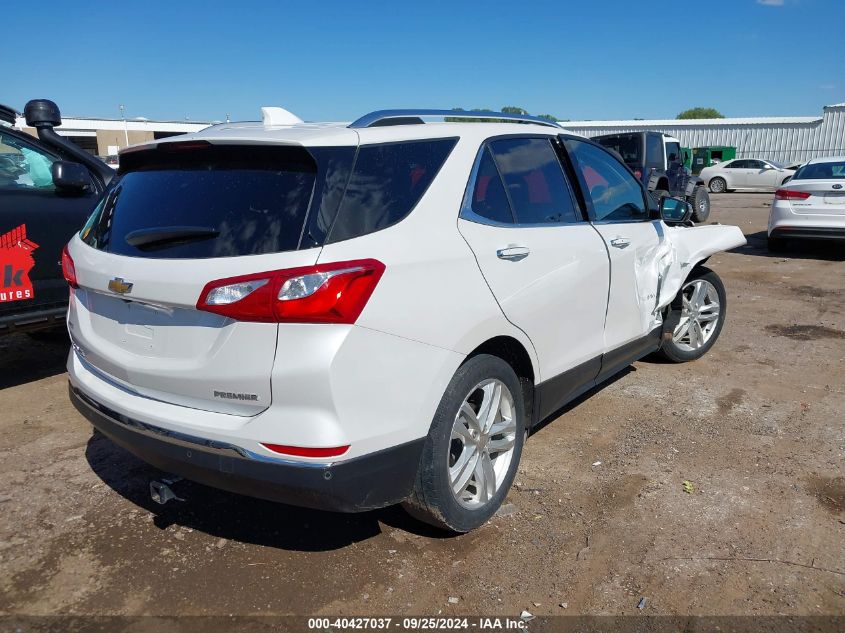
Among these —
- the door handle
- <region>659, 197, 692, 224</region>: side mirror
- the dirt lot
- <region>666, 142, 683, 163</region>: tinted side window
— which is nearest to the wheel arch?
the door handle

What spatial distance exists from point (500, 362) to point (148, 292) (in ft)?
4.90

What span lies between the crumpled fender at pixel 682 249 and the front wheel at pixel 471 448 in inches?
74.8

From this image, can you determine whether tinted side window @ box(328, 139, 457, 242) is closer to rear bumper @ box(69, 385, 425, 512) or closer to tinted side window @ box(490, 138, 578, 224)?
tinted side window @ box(490, 138, 578, 224)

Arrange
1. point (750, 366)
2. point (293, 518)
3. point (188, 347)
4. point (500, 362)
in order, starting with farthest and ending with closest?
point (750, 366)
point (293, 518)
point (500, 362)
point (188, 347)

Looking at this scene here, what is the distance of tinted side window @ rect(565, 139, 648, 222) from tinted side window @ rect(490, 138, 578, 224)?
263 millimetres

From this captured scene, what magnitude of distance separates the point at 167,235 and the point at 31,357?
Result: 4195 mm

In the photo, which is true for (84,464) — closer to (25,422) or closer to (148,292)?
(25,422)

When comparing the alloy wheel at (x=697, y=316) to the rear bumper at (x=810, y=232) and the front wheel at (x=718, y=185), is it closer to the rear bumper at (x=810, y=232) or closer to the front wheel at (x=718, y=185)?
the rear bumper at (x=810, y=232)

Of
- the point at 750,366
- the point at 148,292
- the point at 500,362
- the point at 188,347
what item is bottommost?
the point at 750,366

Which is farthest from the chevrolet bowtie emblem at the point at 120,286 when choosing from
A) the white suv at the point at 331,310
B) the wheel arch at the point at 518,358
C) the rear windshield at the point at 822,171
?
the rear windshield at the point at 822,171

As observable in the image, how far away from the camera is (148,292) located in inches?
97.8

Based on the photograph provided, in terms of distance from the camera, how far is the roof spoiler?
518 centimetres

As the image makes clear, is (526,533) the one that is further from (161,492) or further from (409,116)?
(409,116)

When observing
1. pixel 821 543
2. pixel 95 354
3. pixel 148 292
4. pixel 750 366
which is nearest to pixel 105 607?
pixel 95 354
